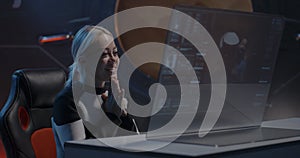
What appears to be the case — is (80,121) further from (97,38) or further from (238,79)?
(238,79)

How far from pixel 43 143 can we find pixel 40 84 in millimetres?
265

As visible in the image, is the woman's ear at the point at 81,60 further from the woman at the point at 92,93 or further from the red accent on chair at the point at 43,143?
the red accent on chair at the point at 43,143

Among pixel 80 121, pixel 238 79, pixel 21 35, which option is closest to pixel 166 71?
pixel 238 79

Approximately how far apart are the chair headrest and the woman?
0.27 meters

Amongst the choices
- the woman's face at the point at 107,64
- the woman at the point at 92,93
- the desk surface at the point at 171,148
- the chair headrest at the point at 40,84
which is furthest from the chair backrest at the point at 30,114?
the desk surface at the point at 171,148

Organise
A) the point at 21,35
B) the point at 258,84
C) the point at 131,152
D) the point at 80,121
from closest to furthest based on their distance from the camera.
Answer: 1. the point at 131,152
2. the point at 258,84
3. the point at 80,121
4. the point at 21,35

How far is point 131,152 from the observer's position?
3.73ft

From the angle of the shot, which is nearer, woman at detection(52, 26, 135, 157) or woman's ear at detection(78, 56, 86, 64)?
woman at detection(52, 26, 135, 157)

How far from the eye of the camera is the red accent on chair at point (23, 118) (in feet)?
6.92

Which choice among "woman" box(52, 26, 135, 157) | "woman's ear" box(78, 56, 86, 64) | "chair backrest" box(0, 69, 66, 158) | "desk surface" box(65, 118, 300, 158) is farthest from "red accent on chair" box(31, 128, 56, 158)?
"desk surface" box(65, 118, 300, 158)

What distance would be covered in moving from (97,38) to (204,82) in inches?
28.6

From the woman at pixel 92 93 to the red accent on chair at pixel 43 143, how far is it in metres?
0.31

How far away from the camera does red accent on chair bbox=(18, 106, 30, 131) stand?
2.11 metres

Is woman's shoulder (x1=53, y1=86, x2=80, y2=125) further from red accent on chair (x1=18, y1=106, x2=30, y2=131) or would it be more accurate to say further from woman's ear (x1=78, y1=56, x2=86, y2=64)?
red accent on chair (x1=18, y1=106, x2=30, y2=131)
